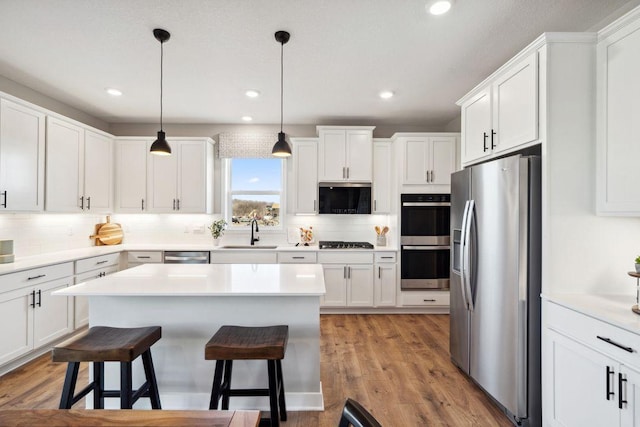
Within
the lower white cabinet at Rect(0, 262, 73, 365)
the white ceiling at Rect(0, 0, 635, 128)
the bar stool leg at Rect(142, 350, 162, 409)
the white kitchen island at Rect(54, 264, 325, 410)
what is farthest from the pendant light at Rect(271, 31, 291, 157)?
the lower white cabinet at Rect(0, 262, 73, 365)

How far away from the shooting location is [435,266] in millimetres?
4098

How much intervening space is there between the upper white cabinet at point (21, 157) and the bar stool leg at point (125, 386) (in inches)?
86.7

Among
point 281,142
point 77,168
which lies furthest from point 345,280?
point 77,168

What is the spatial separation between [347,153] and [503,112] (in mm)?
2276

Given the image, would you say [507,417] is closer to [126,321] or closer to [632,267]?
[632,267]

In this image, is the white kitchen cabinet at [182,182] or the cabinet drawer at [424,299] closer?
the cabinet drawer at [424,299]

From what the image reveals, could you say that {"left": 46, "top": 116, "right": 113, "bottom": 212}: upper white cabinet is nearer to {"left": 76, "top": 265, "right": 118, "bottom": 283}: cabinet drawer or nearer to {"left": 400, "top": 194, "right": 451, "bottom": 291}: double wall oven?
{"left": 76, "top": 265, "right": 118, "bottom": 283}: cabinet drawer

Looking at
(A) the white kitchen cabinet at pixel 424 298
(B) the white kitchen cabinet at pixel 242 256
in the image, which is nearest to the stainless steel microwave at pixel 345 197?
(B) the white kitchen cabinet at pixel 242 256

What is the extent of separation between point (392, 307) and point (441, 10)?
337cm

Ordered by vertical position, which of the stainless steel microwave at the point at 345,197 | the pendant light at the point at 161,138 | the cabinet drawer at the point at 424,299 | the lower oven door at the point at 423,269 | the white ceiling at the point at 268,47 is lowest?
the cabinet drawer at the point at 424,299

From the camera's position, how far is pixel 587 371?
155 centimetres

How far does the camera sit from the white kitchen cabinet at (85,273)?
324cm

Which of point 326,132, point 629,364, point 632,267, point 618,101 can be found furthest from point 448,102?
point 629,364

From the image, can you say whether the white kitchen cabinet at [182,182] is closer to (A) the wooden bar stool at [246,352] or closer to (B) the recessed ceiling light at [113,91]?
(B) the recessed ceiling light at [113,91]
